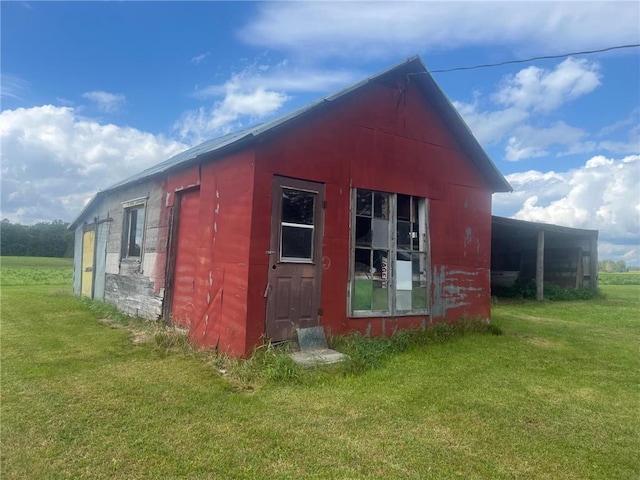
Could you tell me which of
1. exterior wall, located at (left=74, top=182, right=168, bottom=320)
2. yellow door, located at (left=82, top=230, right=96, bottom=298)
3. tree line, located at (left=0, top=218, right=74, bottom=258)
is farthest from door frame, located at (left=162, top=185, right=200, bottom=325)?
tree line, located at (left=0, top=218, right=74, bottom=258)

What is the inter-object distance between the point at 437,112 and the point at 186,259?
5968mm

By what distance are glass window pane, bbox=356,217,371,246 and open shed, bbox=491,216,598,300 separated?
1120 cm

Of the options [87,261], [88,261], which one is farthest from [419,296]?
[87,261]

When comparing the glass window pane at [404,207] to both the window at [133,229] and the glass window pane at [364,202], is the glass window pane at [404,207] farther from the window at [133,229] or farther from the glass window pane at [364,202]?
the window at [133,229]

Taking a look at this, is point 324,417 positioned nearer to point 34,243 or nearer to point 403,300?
point 403,300

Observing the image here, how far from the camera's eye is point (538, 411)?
4.75 m

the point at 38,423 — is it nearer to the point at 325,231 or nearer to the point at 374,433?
the point at 374,433

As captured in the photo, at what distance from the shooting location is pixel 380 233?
784cm

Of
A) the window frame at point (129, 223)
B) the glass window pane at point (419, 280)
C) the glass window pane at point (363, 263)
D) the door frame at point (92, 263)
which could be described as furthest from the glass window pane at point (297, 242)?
the door frame at point (92, 263)

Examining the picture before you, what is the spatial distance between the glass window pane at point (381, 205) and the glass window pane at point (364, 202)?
12 centimetres

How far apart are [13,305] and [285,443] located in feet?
38.3

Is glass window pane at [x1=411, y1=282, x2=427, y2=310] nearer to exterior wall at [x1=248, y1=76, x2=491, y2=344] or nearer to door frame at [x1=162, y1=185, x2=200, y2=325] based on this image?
exterior wall at [x1=248, y1=76, x2=491, y2=344]

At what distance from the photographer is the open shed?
59.8 ft

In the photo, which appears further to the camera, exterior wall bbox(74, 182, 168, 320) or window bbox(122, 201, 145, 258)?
window bbox(122, 201, 145, 258)
